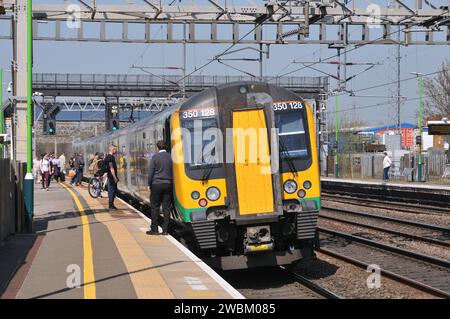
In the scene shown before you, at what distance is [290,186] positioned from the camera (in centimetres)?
1083

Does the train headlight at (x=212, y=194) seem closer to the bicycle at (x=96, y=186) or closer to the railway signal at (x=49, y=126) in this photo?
the bicycle at (x=96, y=186)

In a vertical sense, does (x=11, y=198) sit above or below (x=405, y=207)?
above

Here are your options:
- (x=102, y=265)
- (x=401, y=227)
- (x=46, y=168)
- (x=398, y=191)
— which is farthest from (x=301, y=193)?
(x=398, y=191)

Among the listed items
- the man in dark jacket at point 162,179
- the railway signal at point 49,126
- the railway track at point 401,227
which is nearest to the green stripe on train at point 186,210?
the man in dark jacket at point 162,179

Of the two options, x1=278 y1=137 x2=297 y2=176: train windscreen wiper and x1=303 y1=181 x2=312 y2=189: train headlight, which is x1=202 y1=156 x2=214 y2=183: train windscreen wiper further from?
x1=303 y1=181 x2=312 y2=189: train headlight

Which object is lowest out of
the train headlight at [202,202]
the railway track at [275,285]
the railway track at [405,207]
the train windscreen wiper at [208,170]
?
the railway track at [405,207]

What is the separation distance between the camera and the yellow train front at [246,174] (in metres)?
10.6

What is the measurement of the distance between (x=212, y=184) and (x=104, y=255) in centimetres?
189

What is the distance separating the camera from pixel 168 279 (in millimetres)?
8797

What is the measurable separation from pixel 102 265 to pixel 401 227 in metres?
11.1

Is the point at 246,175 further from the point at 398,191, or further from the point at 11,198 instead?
the point at 398,191

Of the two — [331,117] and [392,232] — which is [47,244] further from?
[331,117]

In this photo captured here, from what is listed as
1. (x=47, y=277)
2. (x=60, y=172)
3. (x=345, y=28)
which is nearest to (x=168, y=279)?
(x=47, y=277)

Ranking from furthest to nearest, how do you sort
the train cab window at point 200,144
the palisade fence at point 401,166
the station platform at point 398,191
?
the palisade fence at point 401,166, the station platform at point 398,191, the train cab window at point 200,144
